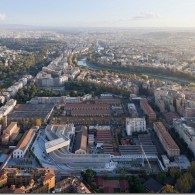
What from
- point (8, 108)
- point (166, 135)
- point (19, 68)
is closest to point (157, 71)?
point (19, 68)

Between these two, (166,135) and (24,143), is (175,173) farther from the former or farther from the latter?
(24,143)

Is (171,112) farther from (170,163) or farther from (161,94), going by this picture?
(170,163)

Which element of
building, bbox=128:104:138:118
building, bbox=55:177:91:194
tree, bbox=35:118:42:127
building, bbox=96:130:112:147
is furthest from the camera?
building, bbox=128:104:138:118

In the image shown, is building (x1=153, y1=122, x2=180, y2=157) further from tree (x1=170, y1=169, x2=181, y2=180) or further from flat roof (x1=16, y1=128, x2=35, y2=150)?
flat roof (x1=16, y1=128, x2=35, y2=150)

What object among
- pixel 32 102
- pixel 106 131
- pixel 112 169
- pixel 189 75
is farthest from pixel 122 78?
pixel 112 169

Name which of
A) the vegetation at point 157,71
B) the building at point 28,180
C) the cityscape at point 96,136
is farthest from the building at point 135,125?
the vegetation at point 157,71

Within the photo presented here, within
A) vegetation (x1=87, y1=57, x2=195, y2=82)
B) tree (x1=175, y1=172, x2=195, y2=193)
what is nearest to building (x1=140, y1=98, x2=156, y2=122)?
tree (x1=175, y1=172, x2=195, y2=193)
